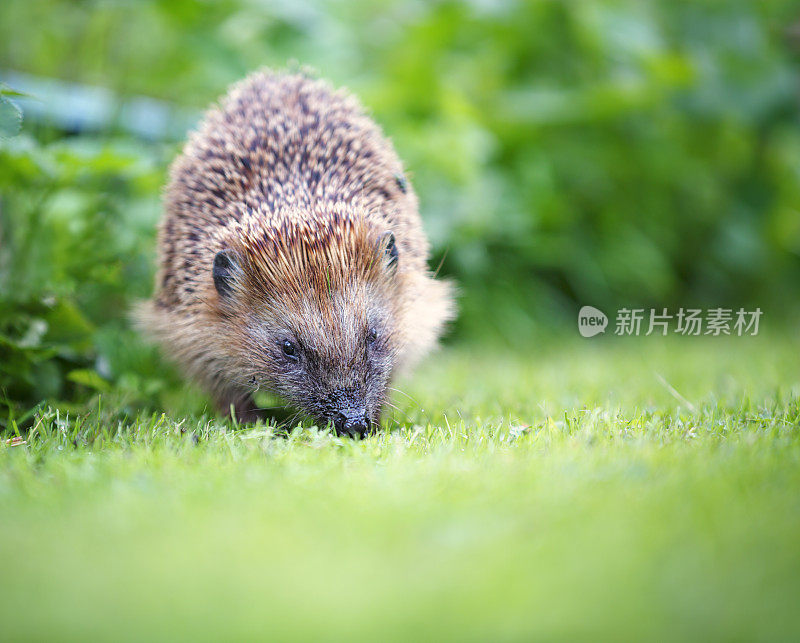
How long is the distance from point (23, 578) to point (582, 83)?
6.96 metres

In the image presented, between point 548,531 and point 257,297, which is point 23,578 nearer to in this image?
point 548,531

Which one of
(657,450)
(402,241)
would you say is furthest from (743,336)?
(657,450)

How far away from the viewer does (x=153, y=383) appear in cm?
452

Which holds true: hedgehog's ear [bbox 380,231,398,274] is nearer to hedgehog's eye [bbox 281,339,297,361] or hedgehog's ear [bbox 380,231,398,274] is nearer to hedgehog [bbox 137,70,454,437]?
hedgehog [bbox 137,70,454,437]

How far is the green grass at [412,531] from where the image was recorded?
195 centimetres

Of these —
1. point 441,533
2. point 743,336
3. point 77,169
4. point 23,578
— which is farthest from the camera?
point 743,336

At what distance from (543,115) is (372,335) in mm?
4311

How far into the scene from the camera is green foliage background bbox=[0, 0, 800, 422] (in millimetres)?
6988

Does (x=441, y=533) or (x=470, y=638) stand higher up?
(x=441, y=533)

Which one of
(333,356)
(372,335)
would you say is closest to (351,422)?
(333,356)
